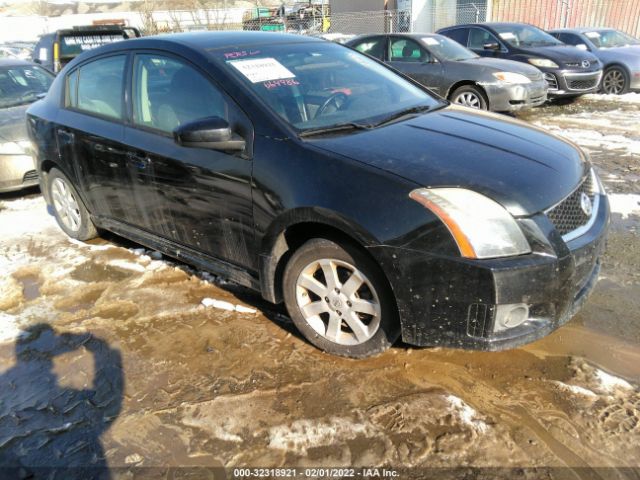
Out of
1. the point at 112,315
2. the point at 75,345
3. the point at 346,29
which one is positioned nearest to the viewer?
the point at 75,345

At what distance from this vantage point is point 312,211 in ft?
8.77

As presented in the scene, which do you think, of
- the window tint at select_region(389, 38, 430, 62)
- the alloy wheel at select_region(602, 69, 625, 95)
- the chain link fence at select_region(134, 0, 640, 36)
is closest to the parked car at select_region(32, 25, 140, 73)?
the window tint at select_region(389, 38, 430, 62)

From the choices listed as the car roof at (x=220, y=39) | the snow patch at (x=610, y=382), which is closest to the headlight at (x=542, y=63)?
the car roof at (x=220, y=39)

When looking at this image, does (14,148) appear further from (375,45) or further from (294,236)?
(375,45)

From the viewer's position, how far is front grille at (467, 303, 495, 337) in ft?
7.81

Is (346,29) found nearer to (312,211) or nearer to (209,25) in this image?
(209,25)

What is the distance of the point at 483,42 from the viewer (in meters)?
10.9

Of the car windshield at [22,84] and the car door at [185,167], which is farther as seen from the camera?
the car windshield at [22,84]

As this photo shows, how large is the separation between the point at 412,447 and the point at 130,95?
2.97m

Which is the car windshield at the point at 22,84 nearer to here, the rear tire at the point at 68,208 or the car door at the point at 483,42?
the rear tire at the point at 68,208

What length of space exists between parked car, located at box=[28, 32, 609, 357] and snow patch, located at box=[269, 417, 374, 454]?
18.5 inches

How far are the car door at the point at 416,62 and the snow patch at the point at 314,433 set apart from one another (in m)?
7.43

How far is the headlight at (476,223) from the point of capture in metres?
2.35

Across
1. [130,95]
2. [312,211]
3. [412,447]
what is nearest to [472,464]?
[412,447]
